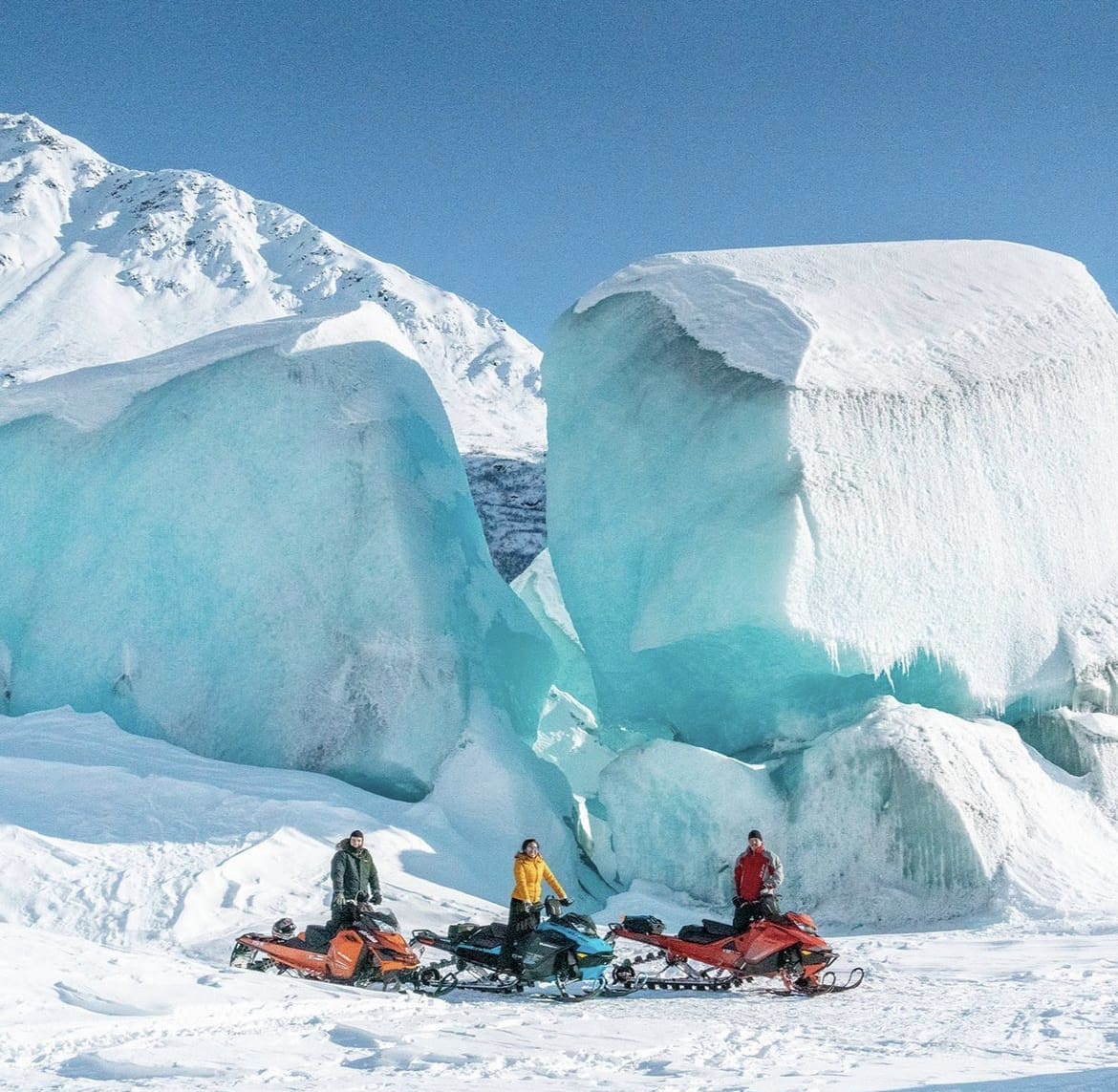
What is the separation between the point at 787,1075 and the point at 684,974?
3316 mm

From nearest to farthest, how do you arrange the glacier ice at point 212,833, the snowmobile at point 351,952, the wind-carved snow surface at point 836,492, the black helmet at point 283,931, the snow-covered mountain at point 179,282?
the snowmobile at point 351,952, the black helmet at point 283,931, the glacier ice at point 212,833, the wind-carved snow surface at point 836,492, the snow-covered mountain at point 179,282

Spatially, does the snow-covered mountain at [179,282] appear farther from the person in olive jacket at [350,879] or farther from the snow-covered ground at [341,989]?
the person in olive jacket at [350,879]

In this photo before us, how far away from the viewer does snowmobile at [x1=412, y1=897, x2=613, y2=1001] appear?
700cm

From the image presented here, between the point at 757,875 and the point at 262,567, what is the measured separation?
267 inches

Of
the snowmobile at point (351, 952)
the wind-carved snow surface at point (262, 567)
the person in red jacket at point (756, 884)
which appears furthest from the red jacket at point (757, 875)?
the wind-carved snow surface at point (262, 567)

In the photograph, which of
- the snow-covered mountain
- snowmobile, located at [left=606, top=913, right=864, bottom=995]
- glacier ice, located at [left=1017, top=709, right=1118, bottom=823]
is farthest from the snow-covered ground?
the snow-covered mountain

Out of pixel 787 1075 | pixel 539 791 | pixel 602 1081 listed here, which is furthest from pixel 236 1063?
pixel 539 791

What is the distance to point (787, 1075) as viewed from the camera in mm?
4578

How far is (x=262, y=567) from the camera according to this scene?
12.6 metres

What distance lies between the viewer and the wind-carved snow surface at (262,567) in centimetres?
1198

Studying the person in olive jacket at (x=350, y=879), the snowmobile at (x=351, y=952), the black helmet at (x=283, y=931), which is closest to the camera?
the snowmobile at (x=351, y=952)

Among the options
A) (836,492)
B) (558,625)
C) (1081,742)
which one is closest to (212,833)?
(836,492)

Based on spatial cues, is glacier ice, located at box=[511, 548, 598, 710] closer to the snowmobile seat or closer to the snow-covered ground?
the snow-covered ground

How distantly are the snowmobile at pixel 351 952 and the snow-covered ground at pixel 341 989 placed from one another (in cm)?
35
